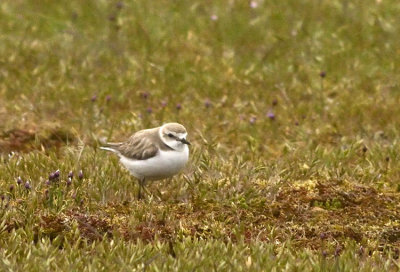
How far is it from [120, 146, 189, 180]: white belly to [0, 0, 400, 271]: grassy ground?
30 cm

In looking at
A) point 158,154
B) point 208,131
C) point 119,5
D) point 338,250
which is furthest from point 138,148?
point 119,5

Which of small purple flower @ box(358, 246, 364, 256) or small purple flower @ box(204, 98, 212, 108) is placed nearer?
small purple flower @ box(358, 246, 364, 256)

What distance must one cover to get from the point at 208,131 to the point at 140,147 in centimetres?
290

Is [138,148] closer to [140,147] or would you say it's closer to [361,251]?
[140,147]

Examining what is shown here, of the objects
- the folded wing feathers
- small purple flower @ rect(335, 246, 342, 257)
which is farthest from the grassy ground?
the folded wing feathers

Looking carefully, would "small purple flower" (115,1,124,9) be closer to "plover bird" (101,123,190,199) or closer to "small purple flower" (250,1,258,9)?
"small purple flower" (250,1,258,9)

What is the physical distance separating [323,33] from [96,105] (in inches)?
150

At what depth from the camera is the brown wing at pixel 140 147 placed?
816 cm

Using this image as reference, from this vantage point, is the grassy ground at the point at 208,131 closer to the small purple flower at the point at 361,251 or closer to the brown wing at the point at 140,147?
the small purple flower at the point at 361,251

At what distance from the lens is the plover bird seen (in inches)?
316

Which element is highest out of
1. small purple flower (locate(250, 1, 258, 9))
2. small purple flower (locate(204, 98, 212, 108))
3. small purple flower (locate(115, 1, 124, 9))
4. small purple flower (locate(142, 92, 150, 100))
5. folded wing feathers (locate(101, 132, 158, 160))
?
folded wing feathers (locate(101, 132, 158, 160))

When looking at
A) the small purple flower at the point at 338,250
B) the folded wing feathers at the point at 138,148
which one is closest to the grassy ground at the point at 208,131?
the small purple flower at the point at 338,250

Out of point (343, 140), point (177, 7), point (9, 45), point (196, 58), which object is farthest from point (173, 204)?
point (177, 7)

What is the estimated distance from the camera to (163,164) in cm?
799
